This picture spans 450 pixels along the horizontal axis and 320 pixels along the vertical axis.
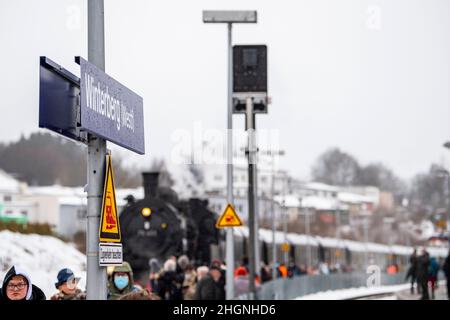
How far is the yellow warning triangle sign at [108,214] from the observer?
816 cm


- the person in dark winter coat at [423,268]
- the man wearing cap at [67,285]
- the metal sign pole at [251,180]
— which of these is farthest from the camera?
the person in dark winter coat at [423,268]

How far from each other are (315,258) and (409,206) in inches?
2624

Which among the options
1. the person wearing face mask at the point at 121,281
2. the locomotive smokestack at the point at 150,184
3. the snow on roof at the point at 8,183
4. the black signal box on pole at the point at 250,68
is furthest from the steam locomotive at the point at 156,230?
the person wearing face mask at the point at 121,281

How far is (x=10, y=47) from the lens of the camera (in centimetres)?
1639

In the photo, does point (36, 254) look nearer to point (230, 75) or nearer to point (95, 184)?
point (230, 75)

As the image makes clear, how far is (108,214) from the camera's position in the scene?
324 inches

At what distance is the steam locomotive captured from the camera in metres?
31.4

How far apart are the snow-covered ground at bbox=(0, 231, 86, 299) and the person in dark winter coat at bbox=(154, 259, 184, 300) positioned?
5.76ft

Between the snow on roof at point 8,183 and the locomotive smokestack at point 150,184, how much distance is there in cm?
370

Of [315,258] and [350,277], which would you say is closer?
[350,277]

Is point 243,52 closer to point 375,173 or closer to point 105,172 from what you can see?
point 105,172

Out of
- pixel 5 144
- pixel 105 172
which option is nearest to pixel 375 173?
pixel 5 144

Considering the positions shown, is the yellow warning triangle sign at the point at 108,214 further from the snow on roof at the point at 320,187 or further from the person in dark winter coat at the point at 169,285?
the snow on roof at the point at 320,187

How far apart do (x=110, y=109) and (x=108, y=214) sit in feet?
2.61
